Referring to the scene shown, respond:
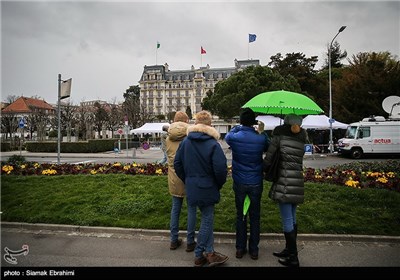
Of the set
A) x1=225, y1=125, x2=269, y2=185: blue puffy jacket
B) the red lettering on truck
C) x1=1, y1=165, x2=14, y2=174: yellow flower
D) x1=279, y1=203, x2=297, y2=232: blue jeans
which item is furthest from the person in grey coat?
the red lettering on truck

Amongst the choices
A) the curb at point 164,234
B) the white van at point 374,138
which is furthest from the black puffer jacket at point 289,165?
the white van at point 374,138

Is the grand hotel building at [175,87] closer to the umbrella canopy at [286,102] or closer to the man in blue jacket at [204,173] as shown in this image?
the umbrella canopy at [286,102]

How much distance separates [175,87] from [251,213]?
11150 cm

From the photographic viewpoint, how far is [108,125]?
57.8 m

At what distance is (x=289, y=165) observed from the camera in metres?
3.88

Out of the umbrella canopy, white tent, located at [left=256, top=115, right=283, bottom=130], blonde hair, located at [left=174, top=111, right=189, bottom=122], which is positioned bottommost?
blonde hair, located at [left=174, top=111, right=189, bottom=122]

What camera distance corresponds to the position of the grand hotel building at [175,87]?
362 ft

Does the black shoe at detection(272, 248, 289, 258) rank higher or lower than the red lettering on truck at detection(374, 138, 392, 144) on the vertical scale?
lower

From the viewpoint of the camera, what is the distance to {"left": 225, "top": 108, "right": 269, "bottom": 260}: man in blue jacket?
3.93 m

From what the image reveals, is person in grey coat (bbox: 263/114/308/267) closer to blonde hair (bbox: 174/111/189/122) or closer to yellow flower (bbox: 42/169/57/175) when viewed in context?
blonde hair (bbox: 174/111/189/122)

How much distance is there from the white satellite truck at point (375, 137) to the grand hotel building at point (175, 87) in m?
92.7

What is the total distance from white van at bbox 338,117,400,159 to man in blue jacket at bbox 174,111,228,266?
1885 centimetres

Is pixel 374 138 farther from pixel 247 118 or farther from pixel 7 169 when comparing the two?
pixel 7 169

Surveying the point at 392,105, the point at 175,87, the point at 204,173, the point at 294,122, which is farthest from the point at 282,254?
the point at 175,87
